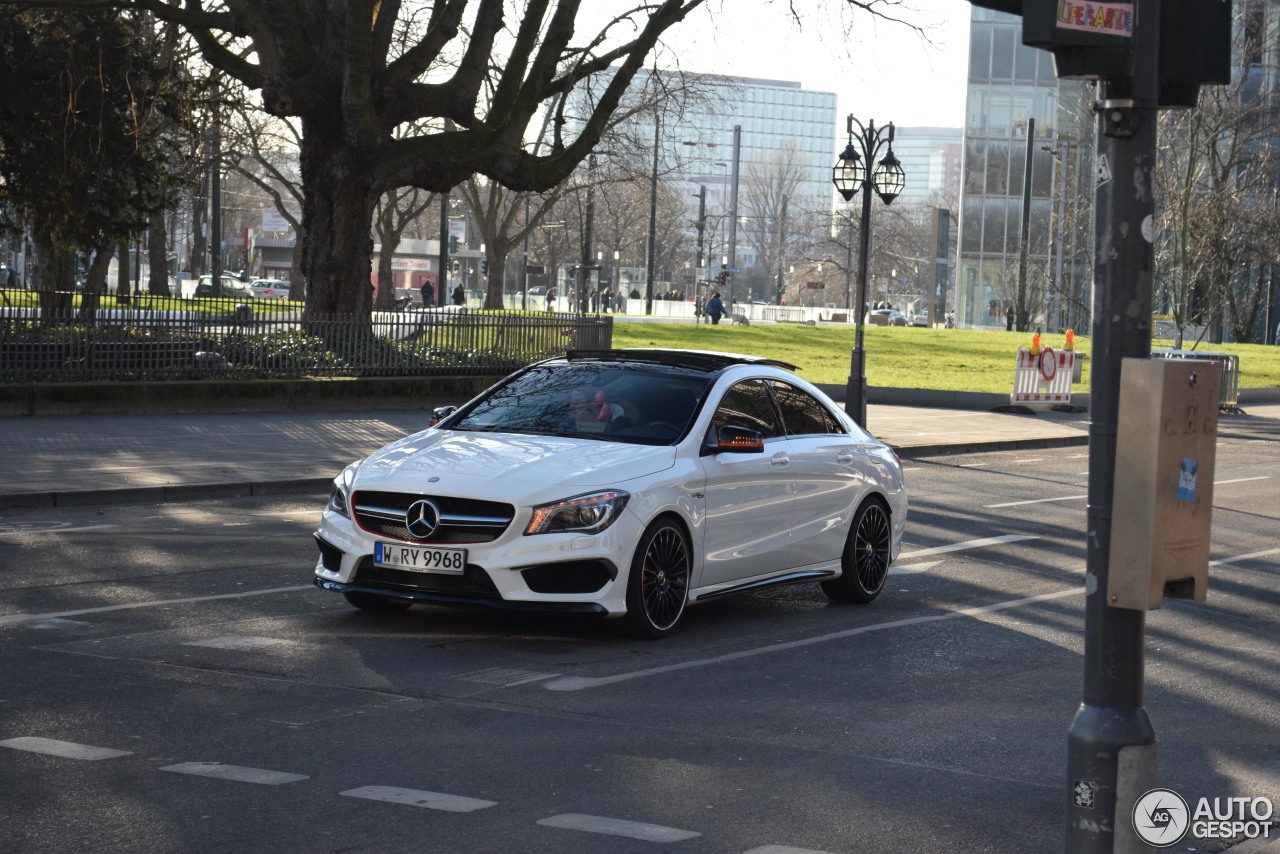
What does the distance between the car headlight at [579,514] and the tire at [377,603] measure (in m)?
1.27

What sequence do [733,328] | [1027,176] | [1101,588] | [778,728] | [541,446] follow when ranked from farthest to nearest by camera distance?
[1027,176] → [733,328] → [541,446] → [778,728] → [1101,588]

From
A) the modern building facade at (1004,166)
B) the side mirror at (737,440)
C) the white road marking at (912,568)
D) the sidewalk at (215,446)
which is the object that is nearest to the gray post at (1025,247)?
the modern building facade at (1004,166)

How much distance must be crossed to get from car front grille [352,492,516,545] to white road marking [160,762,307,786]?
9.04 ft

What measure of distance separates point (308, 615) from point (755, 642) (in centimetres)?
256

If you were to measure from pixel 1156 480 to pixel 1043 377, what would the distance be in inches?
1237

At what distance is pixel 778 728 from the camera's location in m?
7.61

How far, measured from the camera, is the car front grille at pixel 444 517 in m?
9.12

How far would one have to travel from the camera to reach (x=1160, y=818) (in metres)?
5.32

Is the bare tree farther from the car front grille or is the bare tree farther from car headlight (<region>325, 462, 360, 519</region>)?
the car front grille

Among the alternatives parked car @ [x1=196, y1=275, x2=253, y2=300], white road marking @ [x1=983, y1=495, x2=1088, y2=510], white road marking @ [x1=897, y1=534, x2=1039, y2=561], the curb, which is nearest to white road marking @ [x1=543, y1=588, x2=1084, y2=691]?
white road marking @ [x1=897, y1=534, x2=1039, y2=561]

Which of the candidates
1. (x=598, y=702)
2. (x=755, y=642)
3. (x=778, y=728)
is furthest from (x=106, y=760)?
(x=755, y=642)

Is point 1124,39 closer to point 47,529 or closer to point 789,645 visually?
point 789,645

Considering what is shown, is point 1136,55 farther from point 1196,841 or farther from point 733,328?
point 733,328

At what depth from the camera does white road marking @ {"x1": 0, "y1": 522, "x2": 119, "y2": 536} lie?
44.8 ft
